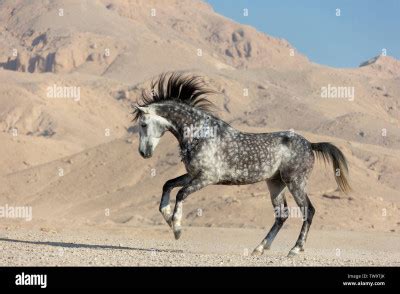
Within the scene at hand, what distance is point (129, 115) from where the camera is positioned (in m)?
84.8

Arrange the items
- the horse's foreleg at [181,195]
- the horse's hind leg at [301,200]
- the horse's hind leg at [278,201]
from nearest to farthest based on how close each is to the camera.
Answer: the horse's foreleg at [181,195] → the horse's hind leg at [301,200] → the horse's hind leg at [278,201]

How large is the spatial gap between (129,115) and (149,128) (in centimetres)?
7140

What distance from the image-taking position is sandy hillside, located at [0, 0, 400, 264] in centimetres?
3266

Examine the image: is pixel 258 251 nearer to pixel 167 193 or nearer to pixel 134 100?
pixel 167 193

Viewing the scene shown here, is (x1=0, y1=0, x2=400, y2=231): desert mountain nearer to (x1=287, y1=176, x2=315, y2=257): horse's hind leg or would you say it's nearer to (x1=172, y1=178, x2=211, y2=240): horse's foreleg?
(x1=287, y1=176, x2=315, y2=257): horse's hind leg

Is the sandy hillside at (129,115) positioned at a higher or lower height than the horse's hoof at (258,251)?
higher

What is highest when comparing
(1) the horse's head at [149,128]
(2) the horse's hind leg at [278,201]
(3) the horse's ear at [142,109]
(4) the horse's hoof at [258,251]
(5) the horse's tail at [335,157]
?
(3) the horse's ear at [142,109]

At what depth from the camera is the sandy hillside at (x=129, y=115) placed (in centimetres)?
3266

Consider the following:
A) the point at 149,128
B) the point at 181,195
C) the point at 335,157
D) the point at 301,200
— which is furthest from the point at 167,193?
the point at 335,157

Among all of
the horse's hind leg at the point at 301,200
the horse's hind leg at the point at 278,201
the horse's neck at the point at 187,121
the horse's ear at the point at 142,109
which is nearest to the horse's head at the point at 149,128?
the horse's ear at the point at 142,109

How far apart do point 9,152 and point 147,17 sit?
4452 inches

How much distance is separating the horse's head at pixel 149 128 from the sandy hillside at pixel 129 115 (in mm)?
2792

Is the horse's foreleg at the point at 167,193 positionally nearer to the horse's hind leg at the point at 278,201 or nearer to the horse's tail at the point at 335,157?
the horse's hind leg at the point at 278,201

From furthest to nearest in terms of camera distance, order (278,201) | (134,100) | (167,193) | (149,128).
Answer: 1. (134,100)
2. (278,201)
3. (149,128)
4. (167,193)
